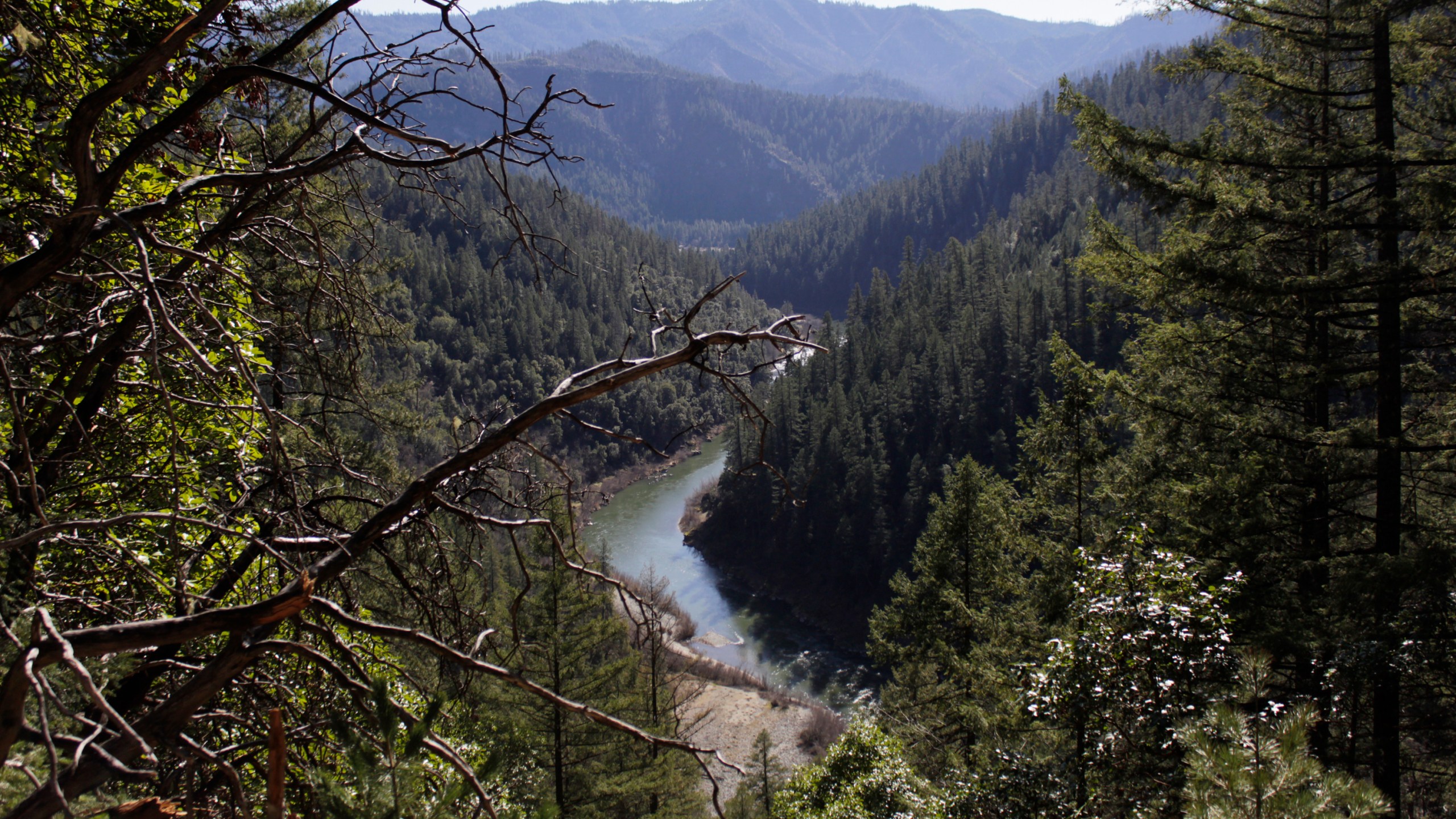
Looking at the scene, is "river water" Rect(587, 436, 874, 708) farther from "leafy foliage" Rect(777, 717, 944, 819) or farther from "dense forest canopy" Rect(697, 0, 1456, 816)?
"dense forest canopy" Rect(697, 0, 1456, 816)

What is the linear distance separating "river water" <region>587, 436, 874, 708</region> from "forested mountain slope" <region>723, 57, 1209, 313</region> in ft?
313

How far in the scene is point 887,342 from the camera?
6166cm

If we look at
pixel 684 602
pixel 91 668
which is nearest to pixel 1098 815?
pixel 91 668

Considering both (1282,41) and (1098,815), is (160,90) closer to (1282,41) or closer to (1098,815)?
(1098,815)

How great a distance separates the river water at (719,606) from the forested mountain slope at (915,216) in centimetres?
9529

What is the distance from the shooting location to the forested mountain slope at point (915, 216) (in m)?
151

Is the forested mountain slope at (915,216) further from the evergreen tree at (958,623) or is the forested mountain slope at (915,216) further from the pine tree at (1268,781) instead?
the pine tree at (1268,781)

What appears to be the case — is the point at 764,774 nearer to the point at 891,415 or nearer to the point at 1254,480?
the point at 1254,480

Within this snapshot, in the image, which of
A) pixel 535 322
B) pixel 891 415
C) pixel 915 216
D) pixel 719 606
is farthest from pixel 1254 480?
pixel 915 216

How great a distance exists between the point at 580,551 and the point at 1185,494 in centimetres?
805

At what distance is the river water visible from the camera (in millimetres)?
37469

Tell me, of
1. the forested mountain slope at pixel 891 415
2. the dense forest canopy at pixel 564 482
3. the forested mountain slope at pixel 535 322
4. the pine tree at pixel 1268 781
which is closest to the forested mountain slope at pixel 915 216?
the forested mountain slope at pixel 535 322

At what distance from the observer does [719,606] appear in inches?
1795

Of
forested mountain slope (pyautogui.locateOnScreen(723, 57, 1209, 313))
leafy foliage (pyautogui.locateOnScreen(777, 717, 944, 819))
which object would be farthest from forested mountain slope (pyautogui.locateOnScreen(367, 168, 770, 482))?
forested mountain slope (pyautogui.locateOnScreen(723, 57, 1209, 313))
